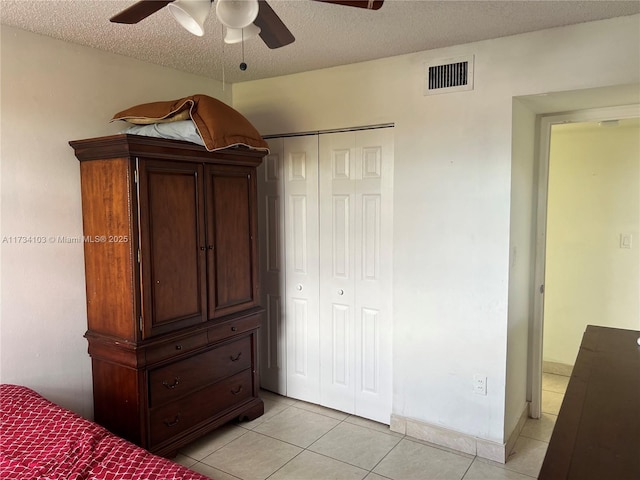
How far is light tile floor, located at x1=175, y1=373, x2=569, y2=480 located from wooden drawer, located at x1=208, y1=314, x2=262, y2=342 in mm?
658

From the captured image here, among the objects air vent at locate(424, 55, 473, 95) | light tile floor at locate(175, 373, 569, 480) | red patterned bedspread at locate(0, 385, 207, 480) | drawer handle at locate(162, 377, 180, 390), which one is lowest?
light tile floor at locate(175, 373, 569, 480)

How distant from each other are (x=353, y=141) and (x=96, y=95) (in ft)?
5.19

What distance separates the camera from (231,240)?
2.99m

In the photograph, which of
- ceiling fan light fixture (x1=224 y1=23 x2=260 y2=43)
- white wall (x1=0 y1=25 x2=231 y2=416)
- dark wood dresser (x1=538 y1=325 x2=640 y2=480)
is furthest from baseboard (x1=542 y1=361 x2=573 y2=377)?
ceiling fan light fixture (x1=224 y1=23 x2=260 y2=43)

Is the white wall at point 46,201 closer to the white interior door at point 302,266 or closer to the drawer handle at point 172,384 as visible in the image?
the drawer handle at point 172,384

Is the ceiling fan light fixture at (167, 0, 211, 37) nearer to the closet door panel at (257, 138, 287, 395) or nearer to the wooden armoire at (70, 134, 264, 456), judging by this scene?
the wooden armoire at (70, 134, 264, 456)

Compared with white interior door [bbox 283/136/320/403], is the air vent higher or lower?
higher

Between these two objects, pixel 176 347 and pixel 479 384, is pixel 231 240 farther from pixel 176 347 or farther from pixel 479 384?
pixel 479 384

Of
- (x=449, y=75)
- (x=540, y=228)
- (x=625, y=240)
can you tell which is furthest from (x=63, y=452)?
(x=625, y=240)

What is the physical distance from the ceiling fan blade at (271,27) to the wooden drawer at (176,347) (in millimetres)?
1661

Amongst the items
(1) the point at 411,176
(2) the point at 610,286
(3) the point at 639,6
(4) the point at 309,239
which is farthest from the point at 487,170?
(2) the point at 610,286

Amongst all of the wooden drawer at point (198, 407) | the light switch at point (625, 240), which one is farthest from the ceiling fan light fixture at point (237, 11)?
the light switch at point (625, 240)

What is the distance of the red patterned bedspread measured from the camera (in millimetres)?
1668

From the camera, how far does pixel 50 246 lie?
254 cm
